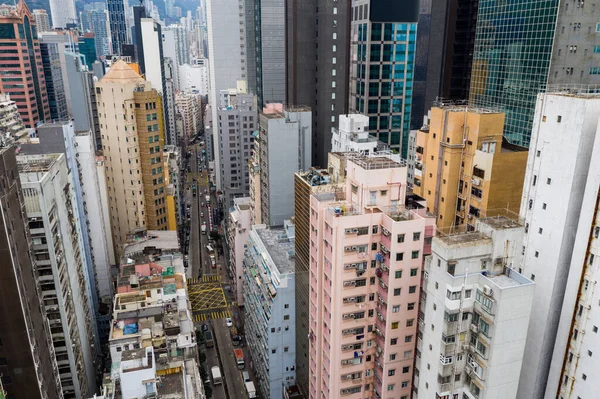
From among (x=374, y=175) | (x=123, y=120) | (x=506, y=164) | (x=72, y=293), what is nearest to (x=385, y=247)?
(x=374, y=175)

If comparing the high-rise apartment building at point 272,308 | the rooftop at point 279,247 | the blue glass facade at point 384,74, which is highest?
the blue glass facade at point 384,74

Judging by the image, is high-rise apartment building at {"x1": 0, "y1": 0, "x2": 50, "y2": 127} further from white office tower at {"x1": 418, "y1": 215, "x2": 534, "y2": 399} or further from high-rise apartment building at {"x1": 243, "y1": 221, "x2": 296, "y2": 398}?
white office tower at {"x1": 418, "y1": 215, "x2": 534, "y2": 399}

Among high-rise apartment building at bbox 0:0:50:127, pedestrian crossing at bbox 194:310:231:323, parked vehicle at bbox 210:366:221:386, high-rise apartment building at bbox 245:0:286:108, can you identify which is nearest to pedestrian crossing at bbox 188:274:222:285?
pedestrian crossing at bbox 194:310:231:323

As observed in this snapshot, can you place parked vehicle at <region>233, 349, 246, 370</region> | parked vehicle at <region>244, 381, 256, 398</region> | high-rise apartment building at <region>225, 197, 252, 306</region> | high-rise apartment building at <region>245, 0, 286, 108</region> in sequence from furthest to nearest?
high-rise apartment building at <region>245, 0, 286, 108</region> → high-rise apartment building at <region>225, 197, 252, 306</region> → parked vehicle at <region>233, 349, 246, 370</region> → parked vehicle at <region>244, 381, 256, 398</region>

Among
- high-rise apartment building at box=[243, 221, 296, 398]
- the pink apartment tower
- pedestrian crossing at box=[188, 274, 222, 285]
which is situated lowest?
pedestrian crossing at box=[188, 274, 222, 285]

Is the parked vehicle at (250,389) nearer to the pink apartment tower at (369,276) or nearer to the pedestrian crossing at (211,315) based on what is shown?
the pedestrian crossing at (211,315)

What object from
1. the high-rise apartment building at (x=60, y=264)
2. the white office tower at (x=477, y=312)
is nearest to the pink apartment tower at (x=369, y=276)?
the white office tower at (x=477, y=312)

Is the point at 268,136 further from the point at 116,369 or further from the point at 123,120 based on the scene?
the point at 116,369
